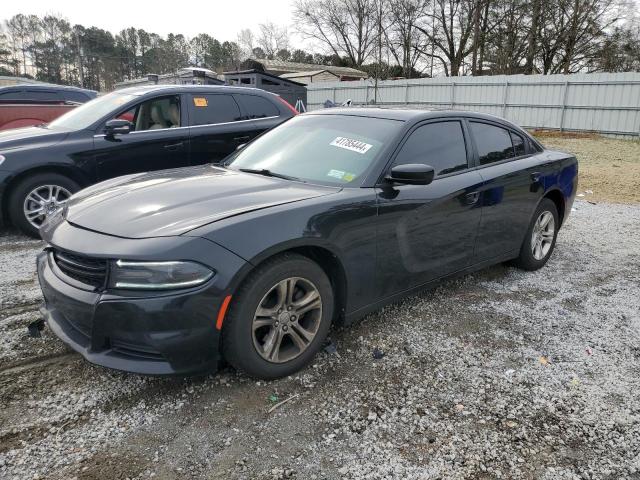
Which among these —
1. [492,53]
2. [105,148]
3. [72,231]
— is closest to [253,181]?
[72,231]

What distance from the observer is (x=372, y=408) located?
2.60m

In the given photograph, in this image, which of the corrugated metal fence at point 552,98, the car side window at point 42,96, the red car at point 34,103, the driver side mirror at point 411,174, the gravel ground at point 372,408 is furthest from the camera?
the corrugated metal fence at point 552,98

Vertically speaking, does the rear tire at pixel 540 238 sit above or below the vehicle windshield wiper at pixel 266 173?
below

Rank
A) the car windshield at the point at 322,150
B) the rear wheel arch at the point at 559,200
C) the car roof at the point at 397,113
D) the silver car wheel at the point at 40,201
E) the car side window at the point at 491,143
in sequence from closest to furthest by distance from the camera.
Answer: the car windshield at the point at 322,150 < the car roof at the point at 397,113 < the car side window at the point at 491,143 < the rear wheel arch at the point at 559,200 < the silver car wheel at the point at 40,201

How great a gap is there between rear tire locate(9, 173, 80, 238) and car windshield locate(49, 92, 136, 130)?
703 millimetres

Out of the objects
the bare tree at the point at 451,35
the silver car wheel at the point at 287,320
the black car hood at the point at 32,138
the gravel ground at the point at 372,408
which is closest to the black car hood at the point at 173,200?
the silver car wheel at the point at 287,320

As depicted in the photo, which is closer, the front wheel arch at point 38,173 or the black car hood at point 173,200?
the black car hood at point 173,200

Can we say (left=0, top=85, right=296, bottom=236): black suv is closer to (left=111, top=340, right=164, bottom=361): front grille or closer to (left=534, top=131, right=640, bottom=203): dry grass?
(left=111, top=340, right=164, bottom=361): front grille

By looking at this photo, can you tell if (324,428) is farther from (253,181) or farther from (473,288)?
(473,288)

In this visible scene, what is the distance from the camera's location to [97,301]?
7.66 feet

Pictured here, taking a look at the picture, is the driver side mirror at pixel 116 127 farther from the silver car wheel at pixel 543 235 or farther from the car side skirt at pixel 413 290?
the silver car wheel at pixel 543 235

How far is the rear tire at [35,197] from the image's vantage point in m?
5.26

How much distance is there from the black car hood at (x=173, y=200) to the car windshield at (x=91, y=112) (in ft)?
9.04

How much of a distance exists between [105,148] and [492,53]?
111ft
